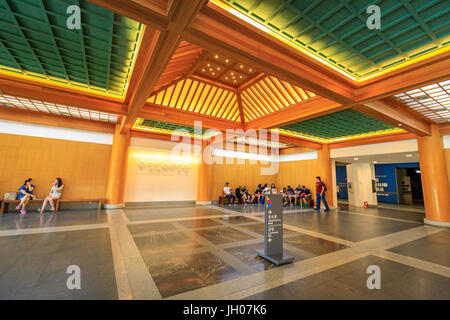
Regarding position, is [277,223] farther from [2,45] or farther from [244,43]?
[2,45]

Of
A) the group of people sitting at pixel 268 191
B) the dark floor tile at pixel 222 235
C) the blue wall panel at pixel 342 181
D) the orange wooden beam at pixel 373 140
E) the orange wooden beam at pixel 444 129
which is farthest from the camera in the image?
the blue wall panel at pixel 342 181

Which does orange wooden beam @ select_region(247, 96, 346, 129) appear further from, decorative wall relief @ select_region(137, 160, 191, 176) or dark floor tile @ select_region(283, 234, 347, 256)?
decorative wall relief @ select_region(137, 160, 191, 176)

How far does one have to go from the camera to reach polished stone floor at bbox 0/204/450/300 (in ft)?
8.20

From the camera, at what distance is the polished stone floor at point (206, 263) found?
250 cm

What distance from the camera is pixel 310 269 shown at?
3.22 meters

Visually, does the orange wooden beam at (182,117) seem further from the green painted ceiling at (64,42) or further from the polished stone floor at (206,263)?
the polished stone floor at (206,263)

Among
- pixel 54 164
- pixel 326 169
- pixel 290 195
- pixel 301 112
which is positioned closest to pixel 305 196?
pixel 290 195

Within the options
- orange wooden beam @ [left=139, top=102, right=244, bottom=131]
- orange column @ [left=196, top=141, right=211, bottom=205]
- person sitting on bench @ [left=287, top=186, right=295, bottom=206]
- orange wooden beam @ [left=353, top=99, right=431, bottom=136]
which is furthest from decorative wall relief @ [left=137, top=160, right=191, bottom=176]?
orange wooden beam @ [left=353, top=99, right=431, bottom=136]

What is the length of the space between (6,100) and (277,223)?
10.1m
